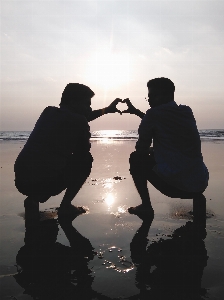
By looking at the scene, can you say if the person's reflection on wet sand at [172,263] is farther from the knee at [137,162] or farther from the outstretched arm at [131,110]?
the outstretched arm at [131,110]

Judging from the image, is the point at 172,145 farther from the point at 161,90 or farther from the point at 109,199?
the point at 109,199

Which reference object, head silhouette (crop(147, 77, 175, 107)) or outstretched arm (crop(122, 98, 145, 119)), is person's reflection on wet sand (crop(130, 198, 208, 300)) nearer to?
head silhouette (crop(147, 77, 175, 107))

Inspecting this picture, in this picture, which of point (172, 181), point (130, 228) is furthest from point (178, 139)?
point (130, 228)

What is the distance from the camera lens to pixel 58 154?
3.27m

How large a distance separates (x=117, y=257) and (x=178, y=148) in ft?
4.59

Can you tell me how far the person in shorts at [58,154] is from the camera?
3.16 metres

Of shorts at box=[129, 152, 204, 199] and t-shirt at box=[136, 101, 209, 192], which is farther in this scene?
shorts at box=[129, 152, 204, 199]

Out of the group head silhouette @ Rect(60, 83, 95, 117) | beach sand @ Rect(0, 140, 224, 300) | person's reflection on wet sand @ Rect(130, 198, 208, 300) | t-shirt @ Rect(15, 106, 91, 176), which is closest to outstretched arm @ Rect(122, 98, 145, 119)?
head silhouette @ Rect(60, 83, 95, 117)

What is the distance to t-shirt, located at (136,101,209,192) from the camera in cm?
321

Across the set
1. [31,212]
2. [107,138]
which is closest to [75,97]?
[31,212]

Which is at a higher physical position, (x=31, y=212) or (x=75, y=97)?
(x=75, y=97)

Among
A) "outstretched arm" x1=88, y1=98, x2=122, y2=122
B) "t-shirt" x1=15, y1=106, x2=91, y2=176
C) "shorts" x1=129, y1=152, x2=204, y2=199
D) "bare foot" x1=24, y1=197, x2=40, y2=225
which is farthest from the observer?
"outstretched arm" x1=88, y1=98, x2=122, y2=122

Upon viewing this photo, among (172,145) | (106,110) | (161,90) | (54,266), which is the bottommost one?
(54,266)

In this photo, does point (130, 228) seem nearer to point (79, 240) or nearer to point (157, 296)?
point (79, 240)
